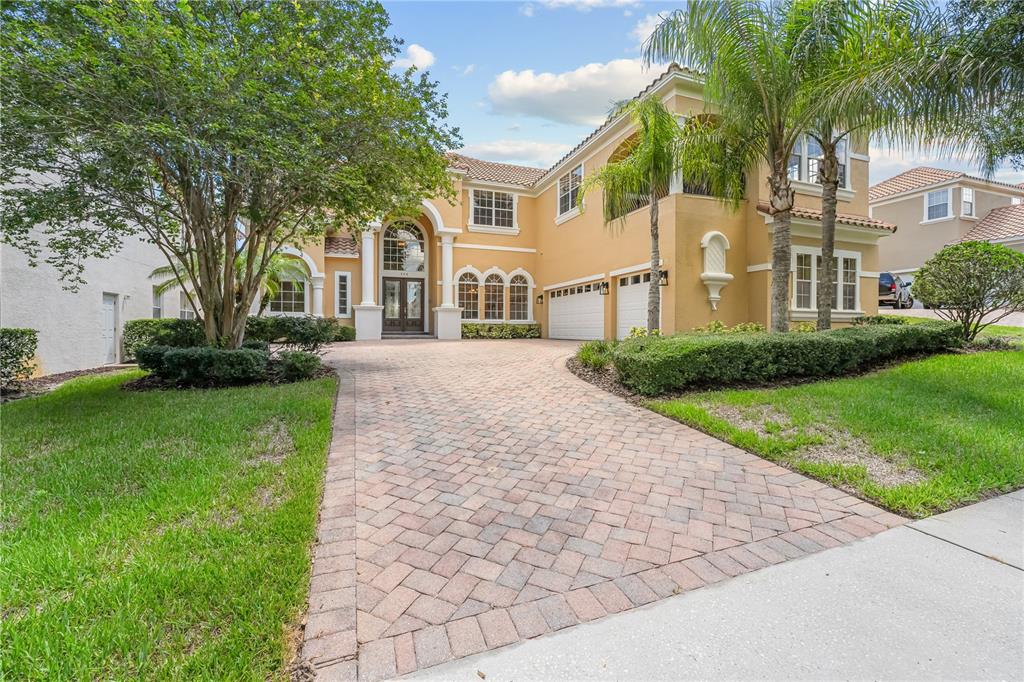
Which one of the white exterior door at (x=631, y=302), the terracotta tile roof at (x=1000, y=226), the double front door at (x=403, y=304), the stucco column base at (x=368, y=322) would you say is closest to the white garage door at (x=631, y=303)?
the white exterior door at (x=631, y=302)

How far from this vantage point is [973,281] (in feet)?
30.0

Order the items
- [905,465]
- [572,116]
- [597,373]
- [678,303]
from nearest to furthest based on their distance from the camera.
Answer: [905,465], [597,373], [678,303], [572,116]

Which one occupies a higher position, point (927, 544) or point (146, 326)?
point (146, 326)

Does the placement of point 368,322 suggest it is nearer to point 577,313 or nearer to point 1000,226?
point 577,313

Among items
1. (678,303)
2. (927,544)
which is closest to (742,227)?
(678,303)

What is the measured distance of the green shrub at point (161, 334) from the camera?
995 cm

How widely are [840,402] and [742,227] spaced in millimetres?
8845

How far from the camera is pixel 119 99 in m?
5.55

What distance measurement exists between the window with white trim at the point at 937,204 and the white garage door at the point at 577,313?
20.5 m

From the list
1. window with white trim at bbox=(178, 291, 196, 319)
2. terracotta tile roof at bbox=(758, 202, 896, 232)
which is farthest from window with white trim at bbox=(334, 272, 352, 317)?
terracotta tile roof at bbox=(758, 202, 896, 232)

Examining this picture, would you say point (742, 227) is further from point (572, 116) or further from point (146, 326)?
point (146, 326)

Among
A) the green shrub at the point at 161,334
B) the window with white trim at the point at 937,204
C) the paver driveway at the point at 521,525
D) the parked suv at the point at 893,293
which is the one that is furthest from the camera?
the window with white trim at the point at 937,204

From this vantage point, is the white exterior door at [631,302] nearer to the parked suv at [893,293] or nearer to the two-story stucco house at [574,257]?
the two-story stucco house at [574,257]

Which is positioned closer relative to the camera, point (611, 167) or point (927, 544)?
point (927, 544)
